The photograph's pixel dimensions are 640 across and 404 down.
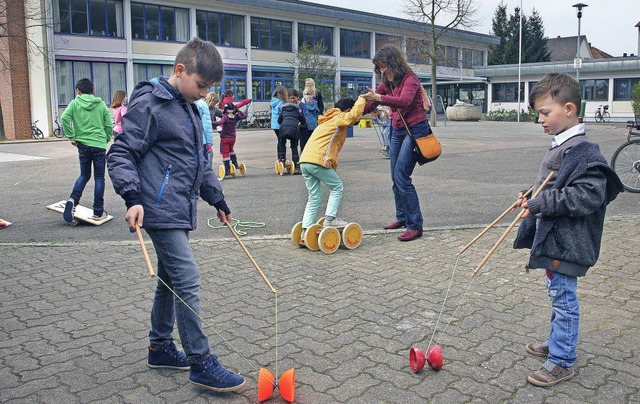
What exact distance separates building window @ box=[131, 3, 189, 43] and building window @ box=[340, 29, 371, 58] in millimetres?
14943

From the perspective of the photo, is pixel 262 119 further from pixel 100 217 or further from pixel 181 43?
pixel 100 217

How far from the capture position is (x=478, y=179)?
12789 millimetres

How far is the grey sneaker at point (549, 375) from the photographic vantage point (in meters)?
3.66

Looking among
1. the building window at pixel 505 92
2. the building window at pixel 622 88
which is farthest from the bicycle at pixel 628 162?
the building window at pixel 505 92

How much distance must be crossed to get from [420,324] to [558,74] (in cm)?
196

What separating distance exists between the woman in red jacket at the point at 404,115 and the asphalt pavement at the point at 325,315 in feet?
1.19

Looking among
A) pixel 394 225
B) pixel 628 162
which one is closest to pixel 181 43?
pixel 628 162

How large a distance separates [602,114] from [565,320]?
4773 centimetres

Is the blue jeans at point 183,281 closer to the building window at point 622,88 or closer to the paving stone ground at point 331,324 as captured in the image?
the paving stone ground at point 331,324

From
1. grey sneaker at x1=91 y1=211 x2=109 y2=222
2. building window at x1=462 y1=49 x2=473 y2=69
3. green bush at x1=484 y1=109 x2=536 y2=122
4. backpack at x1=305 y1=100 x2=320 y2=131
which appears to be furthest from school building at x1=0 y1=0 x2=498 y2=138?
grey sneaker at x1=91 y1=211 x2=109 y2=222

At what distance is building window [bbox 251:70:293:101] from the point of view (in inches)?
1783

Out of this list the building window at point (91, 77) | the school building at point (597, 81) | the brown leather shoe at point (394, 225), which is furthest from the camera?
the school building at point (597, 81)

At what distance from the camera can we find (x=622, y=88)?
1950 inches

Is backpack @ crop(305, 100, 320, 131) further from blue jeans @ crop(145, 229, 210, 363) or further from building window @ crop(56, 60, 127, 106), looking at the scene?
building window @ crop(56, 60, 127, 106)
